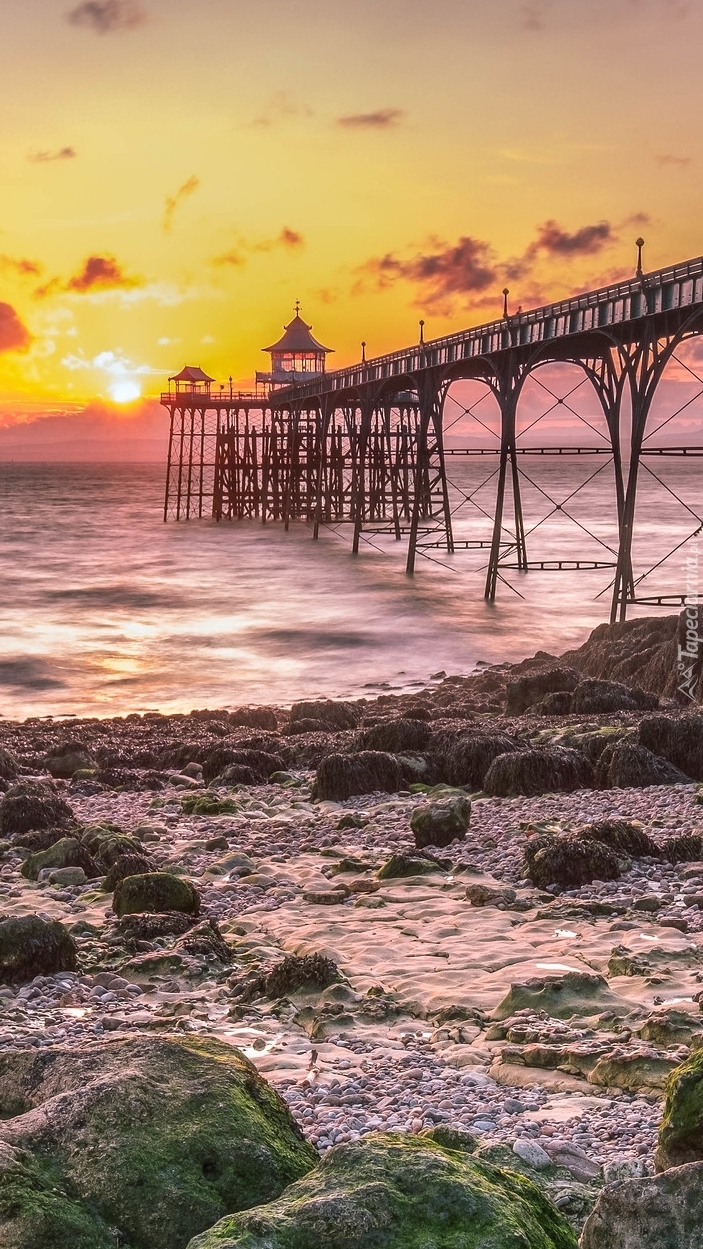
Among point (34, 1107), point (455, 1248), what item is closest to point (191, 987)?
point (34, 1107)

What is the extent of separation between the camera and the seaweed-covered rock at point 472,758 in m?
10.5

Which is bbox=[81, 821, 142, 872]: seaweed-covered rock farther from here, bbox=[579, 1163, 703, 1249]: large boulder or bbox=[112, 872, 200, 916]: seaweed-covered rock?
bbox=[579, 1163, 703, 1249]: large boulder

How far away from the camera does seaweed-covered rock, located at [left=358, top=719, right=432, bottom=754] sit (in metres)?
11.4

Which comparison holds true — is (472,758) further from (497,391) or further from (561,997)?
(497,391)

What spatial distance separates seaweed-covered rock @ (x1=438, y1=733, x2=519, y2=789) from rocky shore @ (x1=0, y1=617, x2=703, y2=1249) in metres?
0.03

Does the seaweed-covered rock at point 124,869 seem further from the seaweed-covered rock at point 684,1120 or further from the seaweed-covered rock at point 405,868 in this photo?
the seaweed-covered rock at point 684,1120

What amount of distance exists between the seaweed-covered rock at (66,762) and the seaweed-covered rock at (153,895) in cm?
545

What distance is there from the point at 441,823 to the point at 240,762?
11.9ft

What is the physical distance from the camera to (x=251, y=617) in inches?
1165

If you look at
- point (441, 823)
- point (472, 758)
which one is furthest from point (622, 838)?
point (472, 758)

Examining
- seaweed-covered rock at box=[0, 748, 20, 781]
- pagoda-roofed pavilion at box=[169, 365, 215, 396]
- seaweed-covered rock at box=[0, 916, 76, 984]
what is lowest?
seaweed-covered rock at box=[0, 748, 20, 781]

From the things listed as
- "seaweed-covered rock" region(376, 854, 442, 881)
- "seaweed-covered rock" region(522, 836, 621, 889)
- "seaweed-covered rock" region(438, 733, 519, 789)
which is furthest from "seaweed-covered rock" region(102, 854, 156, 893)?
"seaweed-covered rock" region(438, 733, 519, 789)

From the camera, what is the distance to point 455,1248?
2592 mm

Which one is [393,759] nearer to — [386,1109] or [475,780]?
[475,780]
